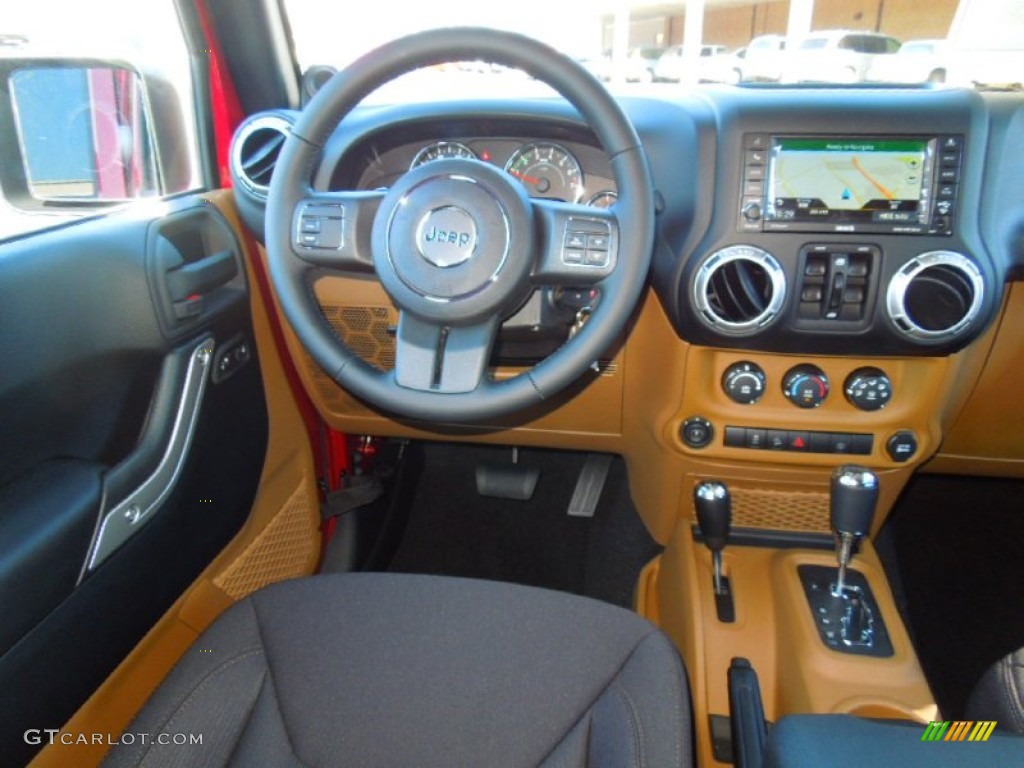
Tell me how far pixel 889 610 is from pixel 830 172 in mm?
831

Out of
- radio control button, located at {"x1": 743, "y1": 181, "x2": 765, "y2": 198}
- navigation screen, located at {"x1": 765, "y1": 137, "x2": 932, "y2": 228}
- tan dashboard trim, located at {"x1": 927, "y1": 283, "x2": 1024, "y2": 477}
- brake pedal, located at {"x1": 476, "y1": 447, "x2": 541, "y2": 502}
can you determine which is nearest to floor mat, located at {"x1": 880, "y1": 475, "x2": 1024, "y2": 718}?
tan dashboard trim, located at {"x1": 927, "y1": 283, "x2": 1024, "y2": 477}

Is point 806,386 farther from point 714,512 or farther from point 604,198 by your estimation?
point 604,198

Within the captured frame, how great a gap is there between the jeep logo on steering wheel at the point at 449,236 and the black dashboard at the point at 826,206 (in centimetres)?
36

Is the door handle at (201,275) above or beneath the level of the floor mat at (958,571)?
above

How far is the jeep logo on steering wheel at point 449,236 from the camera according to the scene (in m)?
1.01

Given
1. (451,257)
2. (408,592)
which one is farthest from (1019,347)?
(408,592)

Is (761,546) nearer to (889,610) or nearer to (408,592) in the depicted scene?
(889,610)

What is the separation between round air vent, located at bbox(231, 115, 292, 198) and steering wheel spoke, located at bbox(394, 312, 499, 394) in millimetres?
533

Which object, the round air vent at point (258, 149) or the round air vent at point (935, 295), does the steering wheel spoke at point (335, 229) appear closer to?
the round air vent at point (258, 149)

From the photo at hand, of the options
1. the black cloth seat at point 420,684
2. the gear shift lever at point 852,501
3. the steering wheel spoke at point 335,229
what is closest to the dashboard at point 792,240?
the gear shift lever at point 852,501

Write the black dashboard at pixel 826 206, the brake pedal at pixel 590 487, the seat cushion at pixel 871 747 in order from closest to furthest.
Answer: the seat cushion at pixel 871 747, the black dashboard at pixel 826 206, the brake pedal at pixel 590 487

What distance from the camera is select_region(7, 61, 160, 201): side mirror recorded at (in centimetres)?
126

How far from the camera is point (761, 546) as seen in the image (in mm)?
1597

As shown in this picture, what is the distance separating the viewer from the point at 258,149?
4.66 ft
